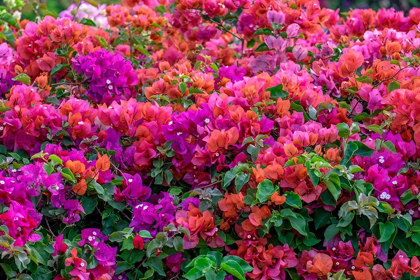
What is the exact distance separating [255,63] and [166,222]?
96 centimetres

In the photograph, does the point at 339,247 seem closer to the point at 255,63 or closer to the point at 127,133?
the point at 127,133

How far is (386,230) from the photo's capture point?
1.53m

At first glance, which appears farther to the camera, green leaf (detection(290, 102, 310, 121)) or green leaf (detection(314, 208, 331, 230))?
green leaf (detection(290, 102, 310, 121))

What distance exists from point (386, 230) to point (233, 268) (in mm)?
420

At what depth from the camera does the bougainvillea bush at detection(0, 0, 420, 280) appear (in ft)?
5.06

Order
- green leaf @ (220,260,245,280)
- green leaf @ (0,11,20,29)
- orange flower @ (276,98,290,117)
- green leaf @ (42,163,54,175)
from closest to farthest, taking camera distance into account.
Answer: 1. green leaf @ (220,260,245,280)
2. green leaf @ (42,163,54,175)
3. orange flower @ (276,98,290,117)
4. green leaf @ (0,11,20,29)

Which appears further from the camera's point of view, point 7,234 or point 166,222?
point 166,222

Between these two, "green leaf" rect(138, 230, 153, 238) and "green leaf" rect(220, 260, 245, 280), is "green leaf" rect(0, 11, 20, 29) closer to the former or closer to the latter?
"green leaf" rect(138, 230, 153, 238)

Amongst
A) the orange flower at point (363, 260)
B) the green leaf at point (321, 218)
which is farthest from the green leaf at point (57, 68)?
the orange flower at point (363, 260)

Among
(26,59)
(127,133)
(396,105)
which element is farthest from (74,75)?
(396,105)

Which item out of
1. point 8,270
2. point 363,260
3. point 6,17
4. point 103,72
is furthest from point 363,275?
point 6,17

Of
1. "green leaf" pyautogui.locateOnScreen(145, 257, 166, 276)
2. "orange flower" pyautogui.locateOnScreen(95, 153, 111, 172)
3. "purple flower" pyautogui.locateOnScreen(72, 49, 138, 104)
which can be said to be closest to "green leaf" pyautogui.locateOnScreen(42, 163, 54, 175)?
"orange flower" pyautogui.locateOnScreen(95, 153, 111, 172)

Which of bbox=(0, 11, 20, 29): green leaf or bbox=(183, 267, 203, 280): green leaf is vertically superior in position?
bbox=(0, 11, 20, 29): green leaf

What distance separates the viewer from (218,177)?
1724mm
